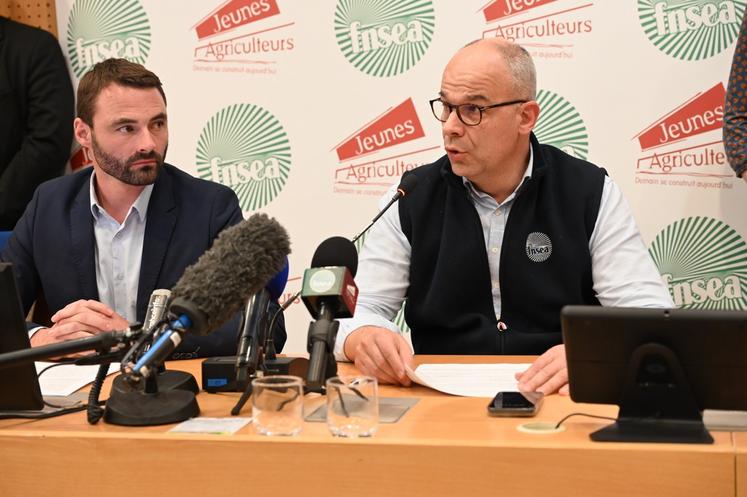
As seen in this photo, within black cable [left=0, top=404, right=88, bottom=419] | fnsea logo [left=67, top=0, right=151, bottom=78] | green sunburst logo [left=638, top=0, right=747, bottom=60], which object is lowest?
black cable [left=0, top=404, right=88, bottom=419]

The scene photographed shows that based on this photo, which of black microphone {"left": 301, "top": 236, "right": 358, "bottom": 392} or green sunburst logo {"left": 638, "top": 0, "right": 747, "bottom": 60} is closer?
black microphone {"left": 301, "top": 236, "right": 358, "bottom": 392}

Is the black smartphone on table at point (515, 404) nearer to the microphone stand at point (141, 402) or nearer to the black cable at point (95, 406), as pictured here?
the microphone stand at point (141, 402)

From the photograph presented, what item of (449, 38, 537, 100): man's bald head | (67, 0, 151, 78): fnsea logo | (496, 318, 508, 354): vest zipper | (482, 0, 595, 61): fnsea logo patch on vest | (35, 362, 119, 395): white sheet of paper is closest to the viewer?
(35, 362, 119, 395): white sheet of paper

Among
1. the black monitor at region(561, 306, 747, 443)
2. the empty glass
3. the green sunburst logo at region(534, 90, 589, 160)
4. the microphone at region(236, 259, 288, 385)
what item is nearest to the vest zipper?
the microphone at region(236, 259, 288, 385)

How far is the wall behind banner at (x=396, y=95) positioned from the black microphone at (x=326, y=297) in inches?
88.3

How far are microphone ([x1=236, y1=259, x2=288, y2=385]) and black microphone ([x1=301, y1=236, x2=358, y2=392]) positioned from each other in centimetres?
13

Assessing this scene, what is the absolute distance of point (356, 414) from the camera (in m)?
1.57

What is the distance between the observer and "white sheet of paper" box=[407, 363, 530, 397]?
199 cm

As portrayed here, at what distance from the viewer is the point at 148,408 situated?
68.0 inches

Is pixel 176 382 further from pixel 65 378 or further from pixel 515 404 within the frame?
pixel 515 404

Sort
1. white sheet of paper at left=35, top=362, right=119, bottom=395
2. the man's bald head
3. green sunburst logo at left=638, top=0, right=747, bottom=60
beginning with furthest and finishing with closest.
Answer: green sunburst logo at left=638, top=0, right=747, bottom=60
the man's bald head
white sheet of paper at left=35, top=362, right=119, bottom=395

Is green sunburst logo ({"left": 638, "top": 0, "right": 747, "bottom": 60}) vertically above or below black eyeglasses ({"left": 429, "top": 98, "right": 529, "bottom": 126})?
above

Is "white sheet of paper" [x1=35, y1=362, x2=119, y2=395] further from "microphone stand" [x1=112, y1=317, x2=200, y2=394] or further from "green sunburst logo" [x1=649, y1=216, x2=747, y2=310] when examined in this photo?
"green sunburst logo" [x1=649, y1=216, x2=747, y2=310]

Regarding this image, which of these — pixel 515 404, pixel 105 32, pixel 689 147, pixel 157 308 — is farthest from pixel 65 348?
pixel 105 32
